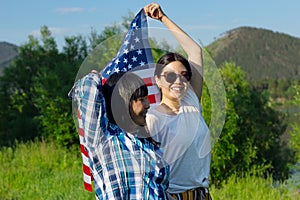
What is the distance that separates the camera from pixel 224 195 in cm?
555

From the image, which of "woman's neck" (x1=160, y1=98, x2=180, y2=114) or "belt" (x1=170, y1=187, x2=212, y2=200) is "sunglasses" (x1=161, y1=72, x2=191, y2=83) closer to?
"woman's neck" (x1=160, y1=98, x2=180, y2=114)

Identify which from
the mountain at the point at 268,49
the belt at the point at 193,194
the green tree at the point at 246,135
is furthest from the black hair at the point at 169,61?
the mountain at the point at 268,49

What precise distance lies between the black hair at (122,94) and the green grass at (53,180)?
138 inches

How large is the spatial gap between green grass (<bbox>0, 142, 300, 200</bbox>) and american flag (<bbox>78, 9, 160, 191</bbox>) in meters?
3.34

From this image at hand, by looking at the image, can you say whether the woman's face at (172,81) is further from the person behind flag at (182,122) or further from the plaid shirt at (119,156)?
the plaid shirt at (119,156)

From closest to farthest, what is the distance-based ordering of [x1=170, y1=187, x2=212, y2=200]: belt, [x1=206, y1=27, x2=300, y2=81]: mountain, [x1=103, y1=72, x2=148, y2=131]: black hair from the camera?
[x1=103, y1=72, x2=148, y2=131]: black hair < [x1=170, y1=187, x2=212, y2=200]: belt < [x1=206, y1=27, x2=300, y2=81]: mountain

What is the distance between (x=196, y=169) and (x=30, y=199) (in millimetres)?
4006

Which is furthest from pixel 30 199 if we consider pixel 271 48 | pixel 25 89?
pixel 271 48

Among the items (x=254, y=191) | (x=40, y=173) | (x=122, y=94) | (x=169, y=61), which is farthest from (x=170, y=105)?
(x=40, y=173)

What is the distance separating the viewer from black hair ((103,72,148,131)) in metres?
2.13

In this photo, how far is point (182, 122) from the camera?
2.32 m

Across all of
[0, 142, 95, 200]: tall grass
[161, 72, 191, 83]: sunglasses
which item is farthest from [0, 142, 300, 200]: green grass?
[161, 72, 191, 83]: sunglasses

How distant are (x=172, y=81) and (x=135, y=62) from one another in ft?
0.62

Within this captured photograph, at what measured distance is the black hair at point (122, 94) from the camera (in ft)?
6.99
